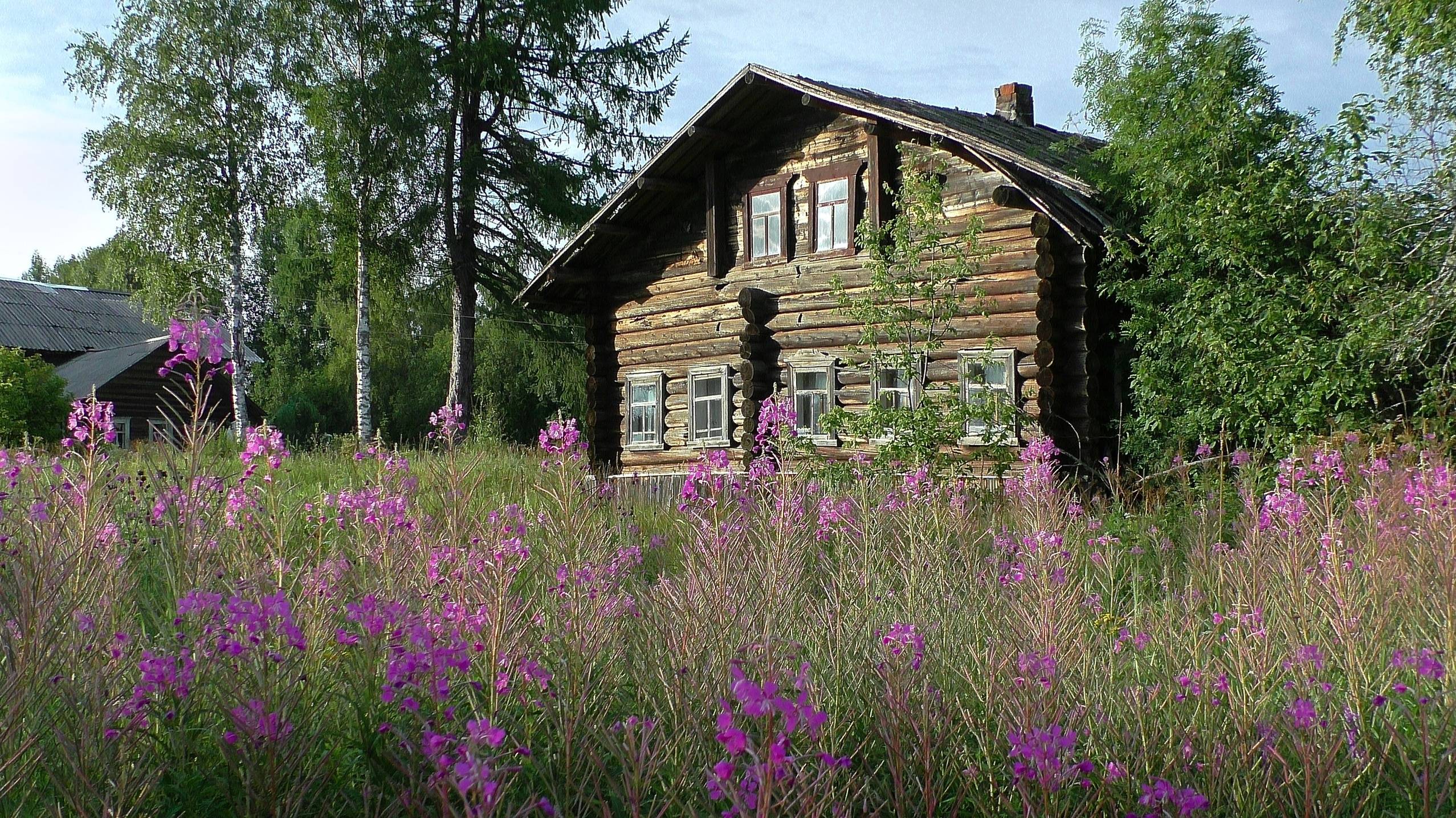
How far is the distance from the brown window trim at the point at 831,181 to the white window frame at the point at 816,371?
1355mm

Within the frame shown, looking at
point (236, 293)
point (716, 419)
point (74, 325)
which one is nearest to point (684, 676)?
point (716, 419)

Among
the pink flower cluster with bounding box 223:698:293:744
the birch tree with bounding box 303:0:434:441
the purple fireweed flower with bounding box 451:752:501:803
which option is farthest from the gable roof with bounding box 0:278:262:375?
the purple fireweed flower with bounding box 451:752:501:803

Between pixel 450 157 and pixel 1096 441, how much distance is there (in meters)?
12.4

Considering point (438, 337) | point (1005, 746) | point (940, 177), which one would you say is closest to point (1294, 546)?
point (1005, 746)

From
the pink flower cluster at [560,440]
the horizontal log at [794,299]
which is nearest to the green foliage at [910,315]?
the horizontal log at [794,299]

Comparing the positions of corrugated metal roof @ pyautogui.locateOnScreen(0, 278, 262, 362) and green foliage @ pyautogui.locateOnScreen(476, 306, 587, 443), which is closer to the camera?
green foliage @ pyautogui.locateOnScreen(476, 306, 587, 443)

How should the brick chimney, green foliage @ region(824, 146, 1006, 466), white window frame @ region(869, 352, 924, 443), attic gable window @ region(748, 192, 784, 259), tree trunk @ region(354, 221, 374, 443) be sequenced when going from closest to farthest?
green foliage @ region(824, 146, 1006, 466)
white window frame @ region(869, 352, 924, 443)
attic gable window @ region(748, 192, 784, 259)
the brick chimney
tree trunk @ region(354, 221, 374, 443)

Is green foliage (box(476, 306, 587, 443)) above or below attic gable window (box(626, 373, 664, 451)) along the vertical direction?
above

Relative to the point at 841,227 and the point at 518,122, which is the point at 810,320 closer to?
the point at 841,227

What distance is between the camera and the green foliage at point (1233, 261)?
10.5m

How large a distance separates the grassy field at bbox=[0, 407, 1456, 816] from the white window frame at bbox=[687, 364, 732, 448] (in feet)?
36.1

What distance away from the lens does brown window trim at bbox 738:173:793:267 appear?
47.5 feet

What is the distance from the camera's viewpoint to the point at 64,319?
37.1 meters

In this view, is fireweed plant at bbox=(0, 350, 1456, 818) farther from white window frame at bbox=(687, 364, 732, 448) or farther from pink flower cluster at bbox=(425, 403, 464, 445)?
white window frame at bbox=(687, 364, 732, 448)
